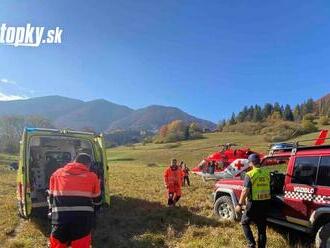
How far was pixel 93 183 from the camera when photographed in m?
7.06

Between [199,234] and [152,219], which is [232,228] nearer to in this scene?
[199,234]

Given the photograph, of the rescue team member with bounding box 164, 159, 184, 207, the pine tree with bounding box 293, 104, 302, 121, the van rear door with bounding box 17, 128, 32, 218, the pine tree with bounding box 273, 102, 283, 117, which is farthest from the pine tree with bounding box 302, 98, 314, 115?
the van rear door with bounding box 17, 128, 32, 218

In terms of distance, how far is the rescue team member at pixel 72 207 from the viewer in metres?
6.77

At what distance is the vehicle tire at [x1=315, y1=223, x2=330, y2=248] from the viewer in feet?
25.9

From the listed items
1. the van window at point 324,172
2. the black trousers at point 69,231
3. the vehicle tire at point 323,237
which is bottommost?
the vehicle tire at point 323,237

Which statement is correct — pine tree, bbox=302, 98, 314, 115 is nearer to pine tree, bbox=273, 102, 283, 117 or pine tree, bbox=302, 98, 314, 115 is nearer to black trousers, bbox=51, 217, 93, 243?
pine tree, bbox=273, 102, 283, 117

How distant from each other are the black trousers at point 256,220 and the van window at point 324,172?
3.63ft

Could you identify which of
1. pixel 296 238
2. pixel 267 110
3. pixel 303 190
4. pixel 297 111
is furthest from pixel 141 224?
pixel 297 111

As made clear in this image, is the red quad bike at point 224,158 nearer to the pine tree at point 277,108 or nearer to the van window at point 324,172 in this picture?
the van window at point 324,172

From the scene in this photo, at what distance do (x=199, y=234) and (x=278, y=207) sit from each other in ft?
6.32

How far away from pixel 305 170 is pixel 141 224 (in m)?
4.78

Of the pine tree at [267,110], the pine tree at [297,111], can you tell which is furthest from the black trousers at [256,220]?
the pine tree at [297,111]

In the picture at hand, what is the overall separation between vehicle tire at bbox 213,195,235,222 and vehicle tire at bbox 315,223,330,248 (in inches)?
→ 131

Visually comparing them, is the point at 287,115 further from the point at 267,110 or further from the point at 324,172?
the point at 324,172
